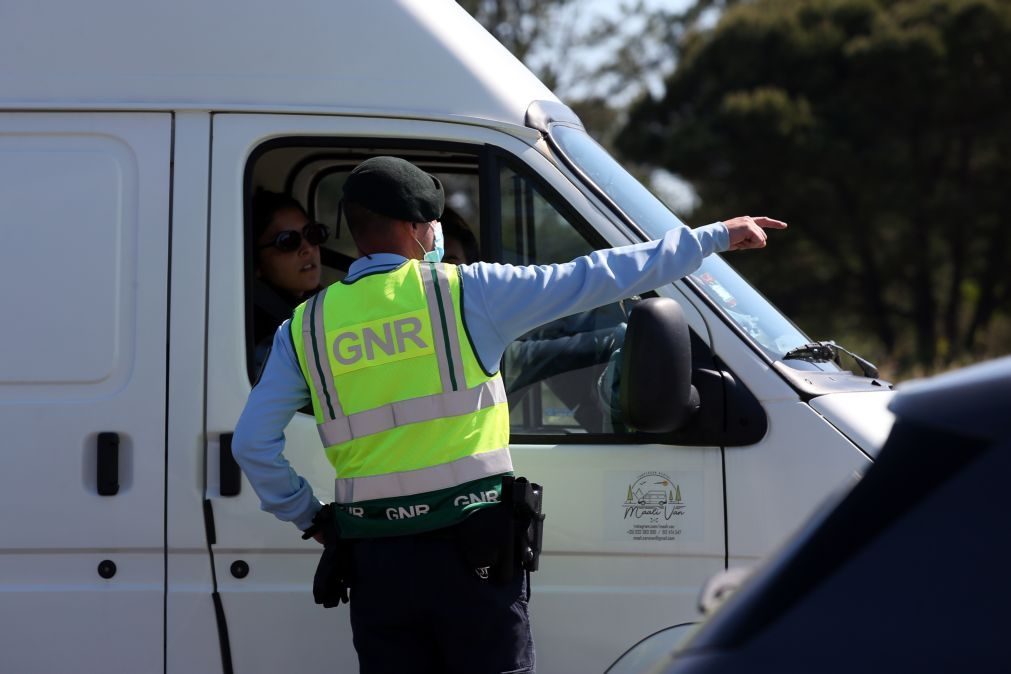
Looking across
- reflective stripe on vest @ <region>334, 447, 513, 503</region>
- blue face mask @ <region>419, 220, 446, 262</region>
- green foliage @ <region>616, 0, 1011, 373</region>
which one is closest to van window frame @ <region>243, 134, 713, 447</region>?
blue face mask @ <region>419, 220, 446, 262</region>

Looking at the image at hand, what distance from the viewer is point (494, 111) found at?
10.9 ft

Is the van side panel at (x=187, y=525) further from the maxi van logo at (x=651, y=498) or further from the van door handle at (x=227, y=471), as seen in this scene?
the maxi van logo at (x=651, y=498)

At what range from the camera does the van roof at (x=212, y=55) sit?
3.36 m

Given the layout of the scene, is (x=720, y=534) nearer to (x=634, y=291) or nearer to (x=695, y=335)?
(x=695, y=335)

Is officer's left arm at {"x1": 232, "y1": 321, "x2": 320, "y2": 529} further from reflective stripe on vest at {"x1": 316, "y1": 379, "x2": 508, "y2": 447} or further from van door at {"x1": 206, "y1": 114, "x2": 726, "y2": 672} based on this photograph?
van door at {"x1": 206, "y1": 114, "x2": 726, "y2": 672}

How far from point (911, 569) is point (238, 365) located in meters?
2.13

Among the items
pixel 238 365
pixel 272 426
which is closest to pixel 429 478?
pixel 272 426

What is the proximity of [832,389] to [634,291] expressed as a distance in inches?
27.7

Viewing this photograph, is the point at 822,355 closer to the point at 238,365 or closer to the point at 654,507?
the point at 654,507

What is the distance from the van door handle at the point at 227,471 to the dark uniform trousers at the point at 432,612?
Answer: 0.59 m

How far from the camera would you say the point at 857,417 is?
312 centimetres

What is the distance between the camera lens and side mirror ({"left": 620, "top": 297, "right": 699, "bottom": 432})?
2787 millimetres

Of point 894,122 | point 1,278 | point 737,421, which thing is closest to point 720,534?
point 737,421

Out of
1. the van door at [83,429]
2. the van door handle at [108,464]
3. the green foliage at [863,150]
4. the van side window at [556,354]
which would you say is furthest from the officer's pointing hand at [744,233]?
the green foliage at [863,150]
